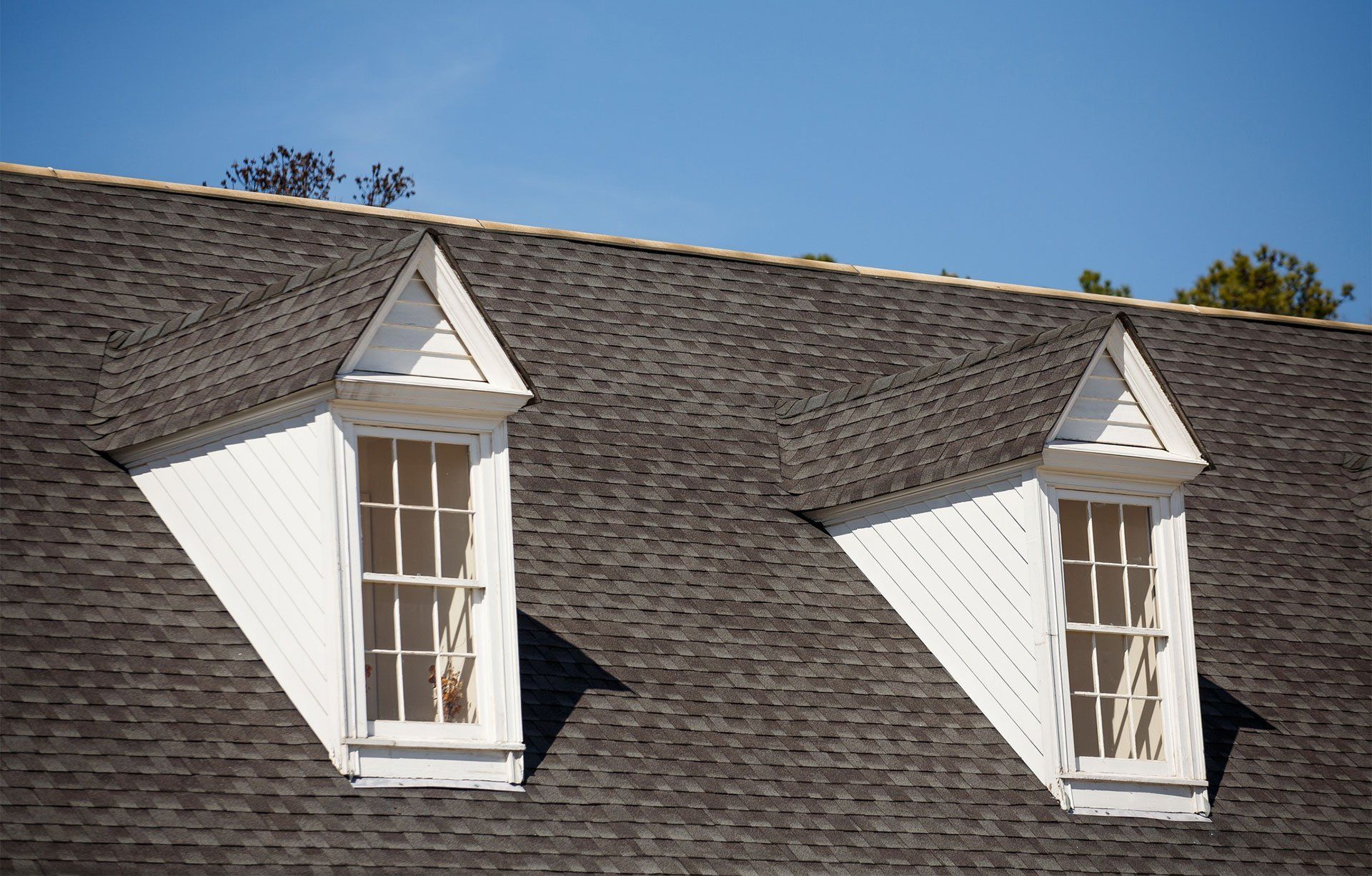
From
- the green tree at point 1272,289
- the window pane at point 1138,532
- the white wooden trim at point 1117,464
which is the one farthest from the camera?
the green tree at point 1272,289

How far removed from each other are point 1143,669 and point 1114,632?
58 centimetres

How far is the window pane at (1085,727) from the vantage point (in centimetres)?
1149

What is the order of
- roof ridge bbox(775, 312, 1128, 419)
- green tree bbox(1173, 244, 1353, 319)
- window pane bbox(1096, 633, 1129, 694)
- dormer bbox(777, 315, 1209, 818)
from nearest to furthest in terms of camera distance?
dormer bbox(777, 315, 1209, 818) < roof ridge bbox(775, 312, 1128, 419) < window pane bbox(1096, 633, 1129, 694) < green tree bbox(1173, 244, 1353, 319)

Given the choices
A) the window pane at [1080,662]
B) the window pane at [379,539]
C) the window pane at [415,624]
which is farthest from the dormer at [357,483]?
the window pane at [1080,662]

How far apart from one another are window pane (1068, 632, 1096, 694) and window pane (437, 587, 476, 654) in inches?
156

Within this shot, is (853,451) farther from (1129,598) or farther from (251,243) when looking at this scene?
(251,243)

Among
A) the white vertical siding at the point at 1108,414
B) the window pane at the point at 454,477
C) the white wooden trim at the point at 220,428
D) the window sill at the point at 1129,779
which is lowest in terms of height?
the window sill at the point at 1129,779

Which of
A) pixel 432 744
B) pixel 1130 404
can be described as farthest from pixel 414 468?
pixel 1130 404

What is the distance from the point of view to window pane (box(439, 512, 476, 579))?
9.64 meters

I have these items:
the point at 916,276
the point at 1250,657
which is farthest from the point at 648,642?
the point at 916,276

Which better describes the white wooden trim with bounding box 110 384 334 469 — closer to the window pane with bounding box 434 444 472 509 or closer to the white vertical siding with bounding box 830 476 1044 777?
the window pane with bounding box 434 444 472 509

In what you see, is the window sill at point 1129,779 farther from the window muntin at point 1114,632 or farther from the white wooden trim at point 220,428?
the white wooden trim at point 220,428

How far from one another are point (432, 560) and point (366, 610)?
0.81 metres

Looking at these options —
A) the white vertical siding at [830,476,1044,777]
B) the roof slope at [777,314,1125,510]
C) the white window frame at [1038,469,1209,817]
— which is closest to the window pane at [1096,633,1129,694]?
the white window frame at [1038,469,1209,817]
